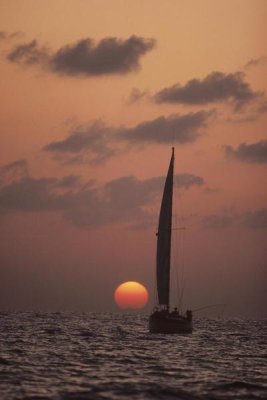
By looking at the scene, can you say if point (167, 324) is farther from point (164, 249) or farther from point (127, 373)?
point (127, 373)

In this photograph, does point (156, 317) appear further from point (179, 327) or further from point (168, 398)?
point (168, 398)

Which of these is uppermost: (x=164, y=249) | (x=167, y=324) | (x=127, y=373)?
(x=164, y=249)

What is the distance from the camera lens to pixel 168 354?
157 feet

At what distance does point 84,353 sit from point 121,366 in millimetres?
8592

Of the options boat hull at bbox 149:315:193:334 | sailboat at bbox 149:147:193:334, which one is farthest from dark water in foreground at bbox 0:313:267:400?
sailboat at bbox 149:147:193:334

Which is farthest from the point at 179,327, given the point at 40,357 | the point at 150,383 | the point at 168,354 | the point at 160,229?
the point at 150,383

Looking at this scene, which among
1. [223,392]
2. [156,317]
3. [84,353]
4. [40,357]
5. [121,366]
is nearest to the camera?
[223,392]

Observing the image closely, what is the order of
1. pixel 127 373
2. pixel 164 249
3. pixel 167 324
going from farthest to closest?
pixel 164 249
pixel 167 324
pixel 127 373

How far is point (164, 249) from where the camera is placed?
7056 cm

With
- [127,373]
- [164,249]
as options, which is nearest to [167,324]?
[164,249]

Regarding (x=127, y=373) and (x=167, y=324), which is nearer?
(x=127, y=373)

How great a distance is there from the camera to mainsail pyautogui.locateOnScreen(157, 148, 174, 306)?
7050cm

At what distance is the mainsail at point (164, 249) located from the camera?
70.5m

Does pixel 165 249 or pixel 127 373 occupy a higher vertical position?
pixel 165 249
